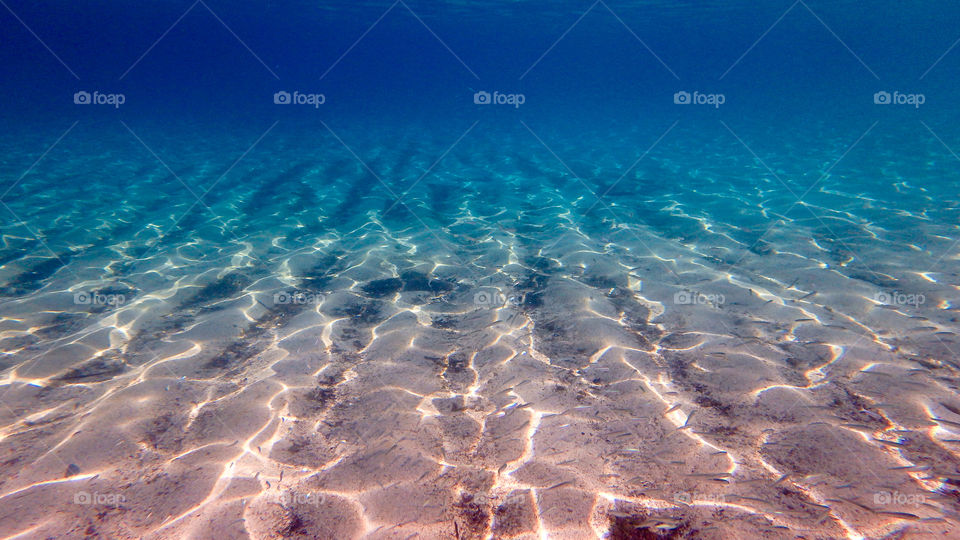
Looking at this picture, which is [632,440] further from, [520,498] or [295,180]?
[295,180]

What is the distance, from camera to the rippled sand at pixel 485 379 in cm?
289

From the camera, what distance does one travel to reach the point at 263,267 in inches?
321

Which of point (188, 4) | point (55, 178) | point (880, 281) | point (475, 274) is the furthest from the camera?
point (188, 4)

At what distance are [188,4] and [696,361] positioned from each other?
57.7 meters

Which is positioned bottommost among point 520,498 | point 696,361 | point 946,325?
point 520,498

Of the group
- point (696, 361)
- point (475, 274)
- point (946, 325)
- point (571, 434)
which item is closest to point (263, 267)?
point (475, 274)

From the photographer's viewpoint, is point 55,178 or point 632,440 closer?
point 632,440

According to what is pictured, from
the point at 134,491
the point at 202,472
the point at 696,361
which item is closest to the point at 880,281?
the point at 696,361

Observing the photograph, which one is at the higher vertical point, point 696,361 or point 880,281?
point 880,281

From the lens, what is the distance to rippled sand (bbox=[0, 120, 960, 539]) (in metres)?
2.89

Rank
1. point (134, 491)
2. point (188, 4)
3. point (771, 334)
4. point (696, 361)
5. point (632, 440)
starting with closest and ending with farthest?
point (134, 491) < point (632, 440) < point (696, 361) < point (771, 334) < point (188, 4)

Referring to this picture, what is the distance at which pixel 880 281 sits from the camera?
6.84m

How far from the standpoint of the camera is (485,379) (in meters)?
4.56

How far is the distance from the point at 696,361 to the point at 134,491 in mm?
5261
